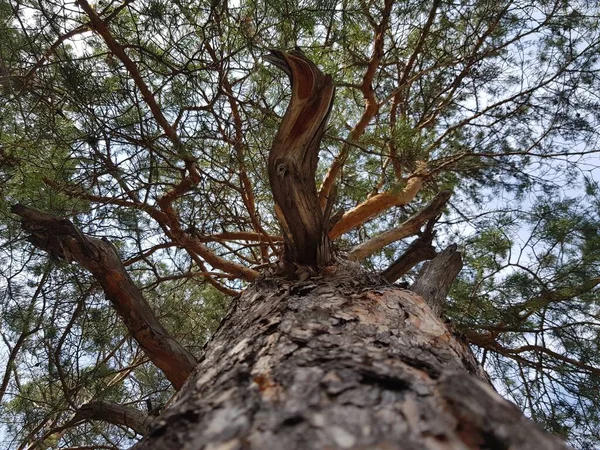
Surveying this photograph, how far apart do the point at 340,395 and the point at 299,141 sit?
953 millimetres

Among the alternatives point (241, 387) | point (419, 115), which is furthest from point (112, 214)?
point (419, 115)

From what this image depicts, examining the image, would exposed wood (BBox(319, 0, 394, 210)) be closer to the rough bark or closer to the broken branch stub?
the broken branch stub

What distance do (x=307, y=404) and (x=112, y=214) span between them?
213 centimetres

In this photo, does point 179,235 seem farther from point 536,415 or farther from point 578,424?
point 578,424

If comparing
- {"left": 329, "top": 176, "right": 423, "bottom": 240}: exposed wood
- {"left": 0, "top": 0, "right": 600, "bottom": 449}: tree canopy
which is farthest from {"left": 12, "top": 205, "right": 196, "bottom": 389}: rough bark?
{"left": 329, "top": 176, "right": 423, "bottom": 240}: exposed wood

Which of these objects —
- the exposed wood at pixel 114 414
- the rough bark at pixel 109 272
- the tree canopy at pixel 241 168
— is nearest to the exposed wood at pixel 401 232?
the tree canopy at pixel 241 168

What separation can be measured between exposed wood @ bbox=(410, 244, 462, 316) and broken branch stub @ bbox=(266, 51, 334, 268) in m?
0.53

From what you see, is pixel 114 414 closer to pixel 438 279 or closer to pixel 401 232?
pixel 438 279

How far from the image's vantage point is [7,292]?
7.54ft

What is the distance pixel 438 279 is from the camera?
1686 millimetres

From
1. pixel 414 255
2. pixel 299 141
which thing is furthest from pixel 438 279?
pixel 299 141

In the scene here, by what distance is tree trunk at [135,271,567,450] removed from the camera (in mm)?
→ 454

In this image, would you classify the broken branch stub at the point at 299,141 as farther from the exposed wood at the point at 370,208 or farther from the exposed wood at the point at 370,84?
the exposed wood at the point at 370,208

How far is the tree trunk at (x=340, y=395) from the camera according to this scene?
1.49 ft
